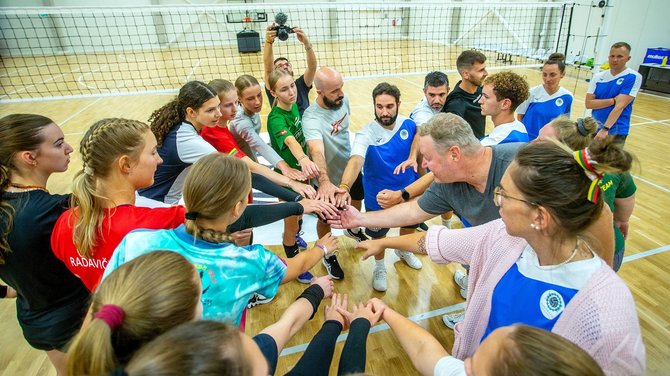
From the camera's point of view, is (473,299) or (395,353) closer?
(473,299)

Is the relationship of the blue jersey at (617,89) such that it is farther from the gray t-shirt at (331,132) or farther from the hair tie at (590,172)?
the hair tie at (590,172)

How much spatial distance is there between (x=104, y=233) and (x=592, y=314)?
2.16m

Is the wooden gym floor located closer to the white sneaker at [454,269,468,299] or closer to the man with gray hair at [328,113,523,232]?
the white sneaker at [454,269,468,299]

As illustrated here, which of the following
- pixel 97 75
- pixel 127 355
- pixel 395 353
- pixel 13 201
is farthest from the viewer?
pixel 97 75

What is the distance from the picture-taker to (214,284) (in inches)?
61.9

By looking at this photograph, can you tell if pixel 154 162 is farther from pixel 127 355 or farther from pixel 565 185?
pixel 565 185

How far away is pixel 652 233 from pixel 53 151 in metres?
6.10

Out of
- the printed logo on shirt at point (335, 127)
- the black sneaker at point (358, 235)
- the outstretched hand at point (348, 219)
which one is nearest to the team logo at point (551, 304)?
the outstretched hand at point (348, 219)

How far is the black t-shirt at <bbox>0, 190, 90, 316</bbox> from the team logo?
7.95 feet

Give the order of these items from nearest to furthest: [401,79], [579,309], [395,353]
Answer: [579,309], [395,353], [401,79]

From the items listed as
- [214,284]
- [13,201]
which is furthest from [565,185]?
[13,201]

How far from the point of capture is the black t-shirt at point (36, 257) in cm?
182

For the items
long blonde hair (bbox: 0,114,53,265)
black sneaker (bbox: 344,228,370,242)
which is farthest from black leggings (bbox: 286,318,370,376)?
black sneaker (bbox: 344,228,370,242)

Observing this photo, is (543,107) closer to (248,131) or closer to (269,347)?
(248,131)
